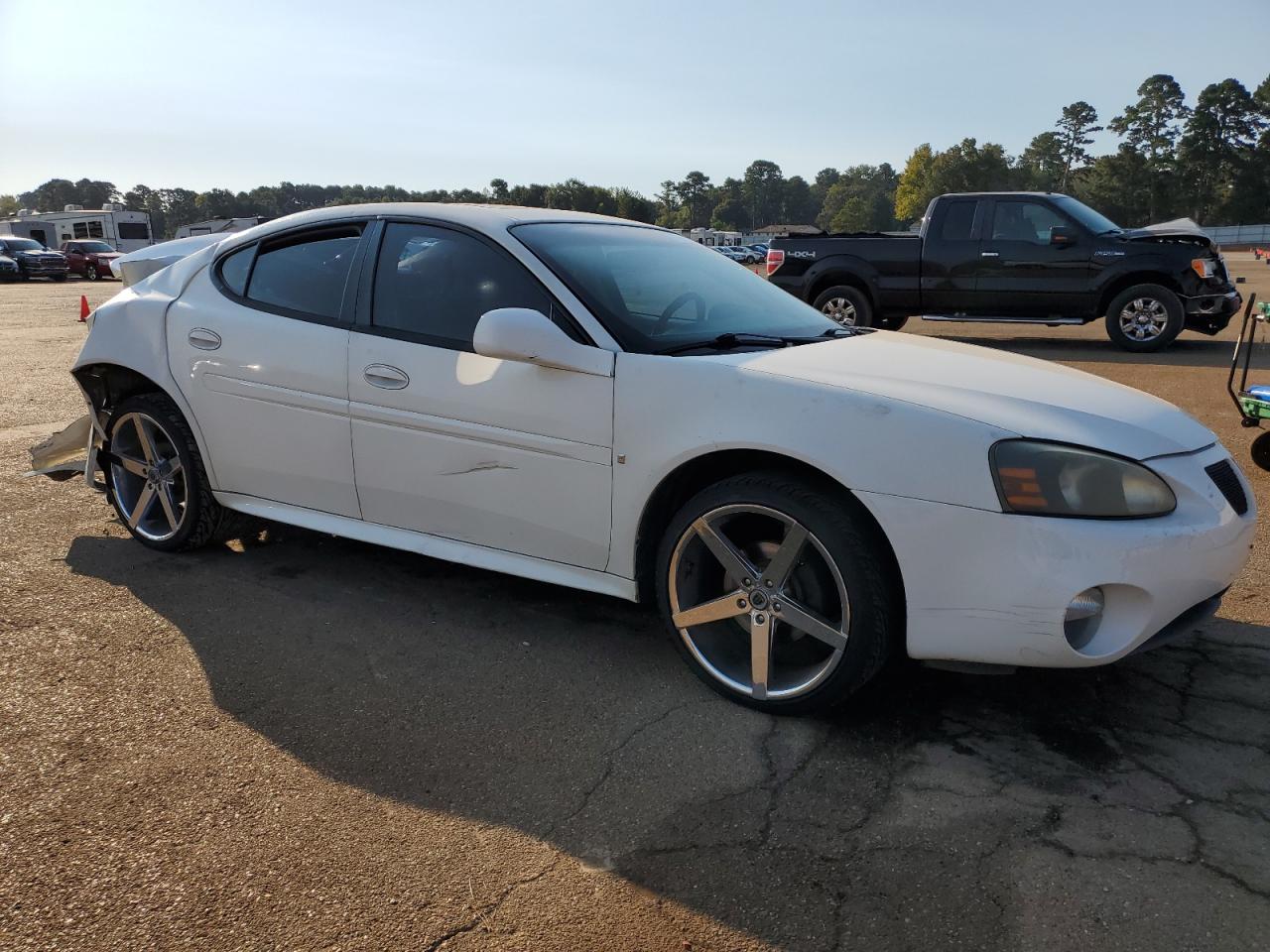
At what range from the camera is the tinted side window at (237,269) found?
13.5ft

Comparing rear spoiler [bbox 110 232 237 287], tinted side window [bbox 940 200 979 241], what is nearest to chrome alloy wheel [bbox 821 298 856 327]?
tinted side window [bbox 940 200 979 241]

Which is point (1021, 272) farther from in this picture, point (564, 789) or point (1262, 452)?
point (564, 789)

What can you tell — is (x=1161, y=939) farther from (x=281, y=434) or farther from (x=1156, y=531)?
(x=281, y=434)

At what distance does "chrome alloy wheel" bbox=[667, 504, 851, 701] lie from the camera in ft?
9.42

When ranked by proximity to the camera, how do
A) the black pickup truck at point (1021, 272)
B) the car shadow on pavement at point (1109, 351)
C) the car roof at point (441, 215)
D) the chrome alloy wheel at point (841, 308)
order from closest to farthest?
the car roof at point (441, 215) < the car shadow on pavement at point (1109, 351) < the black pickup truck at point (1021, 272) < the chrome alloy wheel at point (841, 308)

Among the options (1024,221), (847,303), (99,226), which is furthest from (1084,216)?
(99,226)

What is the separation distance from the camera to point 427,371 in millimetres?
3477

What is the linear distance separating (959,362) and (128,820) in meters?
2.84

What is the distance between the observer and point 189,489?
4.29m

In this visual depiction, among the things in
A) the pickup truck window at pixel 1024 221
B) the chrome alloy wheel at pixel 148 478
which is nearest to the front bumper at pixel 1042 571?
the chrome alloy wheel at pixel 148 478

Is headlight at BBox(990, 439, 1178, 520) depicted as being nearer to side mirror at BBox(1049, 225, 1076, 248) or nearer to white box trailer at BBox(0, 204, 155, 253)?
side mirror at BBox(1049, 225, 1076, 248)

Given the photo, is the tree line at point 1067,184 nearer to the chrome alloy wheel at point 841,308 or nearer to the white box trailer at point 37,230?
the white box trailer at point 37,230

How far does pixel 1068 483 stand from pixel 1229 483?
2.40 ft

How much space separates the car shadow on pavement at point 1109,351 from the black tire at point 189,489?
29.2 feet
